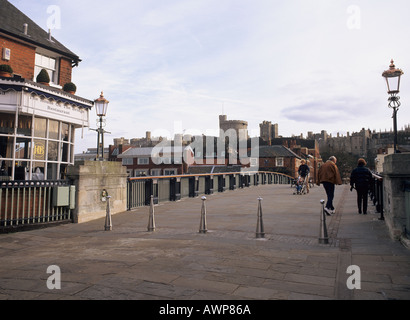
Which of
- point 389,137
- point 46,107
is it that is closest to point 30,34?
point 46,107

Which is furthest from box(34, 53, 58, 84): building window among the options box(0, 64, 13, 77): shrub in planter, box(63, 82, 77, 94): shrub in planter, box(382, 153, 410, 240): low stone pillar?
box(382, 153, 410, 240): low stone pillar

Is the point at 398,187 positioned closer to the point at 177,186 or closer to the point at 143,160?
the point at 177,186

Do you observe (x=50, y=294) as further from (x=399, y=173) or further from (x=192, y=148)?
(x=192, y=148)

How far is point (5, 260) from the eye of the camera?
5.99 metres

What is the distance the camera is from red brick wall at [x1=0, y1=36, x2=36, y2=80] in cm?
1424

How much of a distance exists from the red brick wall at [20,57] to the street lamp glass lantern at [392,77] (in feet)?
47.3

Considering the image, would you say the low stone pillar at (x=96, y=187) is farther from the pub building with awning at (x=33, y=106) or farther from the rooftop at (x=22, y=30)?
the rooftop at (x=22, y=30)

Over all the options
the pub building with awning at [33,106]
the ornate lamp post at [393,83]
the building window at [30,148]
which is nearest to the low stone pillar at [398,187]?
the ornate lamp post at [393,83]

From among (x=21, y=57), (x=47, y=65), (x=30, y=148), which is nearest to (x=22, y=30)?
(x=21, y=57)

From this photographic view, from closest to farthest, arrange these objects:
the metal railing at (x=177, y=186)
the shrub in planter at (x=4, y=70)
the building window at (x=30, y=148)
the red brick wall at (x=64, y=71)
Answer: the shrub in planter at (x=4, y=70) < the building window at (x=30, y=148) < the metal railing at (x=177, y=186) < the red brick wall at (x=64, y=71)

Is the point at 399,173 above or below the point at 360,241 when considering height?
above

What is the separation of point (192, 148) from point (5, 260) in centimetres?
6485

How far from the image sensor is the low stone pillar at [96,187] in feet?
33.7

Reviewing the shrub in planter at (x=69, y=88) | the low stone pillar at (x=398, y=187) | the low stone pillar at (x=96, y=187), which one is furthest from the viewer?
the shrub in planter at (x=69, y=88)
